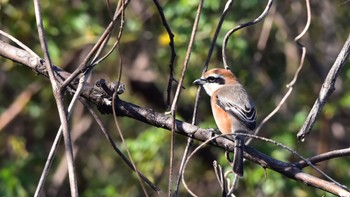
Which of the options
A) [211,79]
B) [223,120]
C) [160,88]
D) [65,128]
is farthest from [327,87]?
[160,88]

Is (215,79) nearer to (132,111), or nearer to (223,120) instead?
(223,120)

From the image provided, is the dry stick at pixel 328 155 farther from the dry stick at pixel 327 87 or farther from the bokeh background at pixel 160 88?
the bokeh background at pixel 160 88

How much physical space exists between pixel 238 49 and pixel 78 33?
1.89m

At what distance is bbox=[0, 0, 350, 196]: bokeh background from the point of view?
18.3 feet

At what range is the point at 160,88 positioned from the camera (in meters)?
7.35

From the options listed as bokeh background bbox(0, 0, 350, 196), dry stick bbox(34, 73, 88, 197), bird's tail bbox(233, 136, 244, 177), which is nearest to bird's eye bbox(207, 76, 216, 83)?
bokeh background bbox(0, 0, 350, 196)

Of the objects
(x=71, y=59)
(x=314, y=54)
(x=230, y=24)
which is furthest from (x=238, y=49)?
(x=71, y=59)

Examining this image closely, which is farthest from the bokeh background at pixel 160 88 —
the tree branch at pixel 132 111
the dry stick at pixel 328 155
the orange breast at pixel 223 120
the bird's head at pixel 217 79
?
the dry stick at pixel 328 155

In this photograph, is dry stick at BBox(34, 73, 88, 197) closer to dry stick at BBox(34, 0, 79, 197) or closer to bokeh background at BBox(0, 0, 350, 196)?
dry stick at BBox(34, 0, 79, 197)

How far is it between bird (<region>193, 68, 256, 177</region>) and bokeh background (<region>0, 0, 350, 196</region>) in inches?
21.4

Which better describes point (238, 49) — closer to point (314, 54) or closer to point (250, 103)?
point (250, 103)

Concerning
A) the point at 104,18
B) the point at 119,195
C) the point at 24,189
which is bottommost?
the point at 24,189

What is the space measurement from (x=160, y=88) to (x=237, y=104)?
2793mm

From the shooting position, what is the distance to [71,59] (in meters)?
6.99
